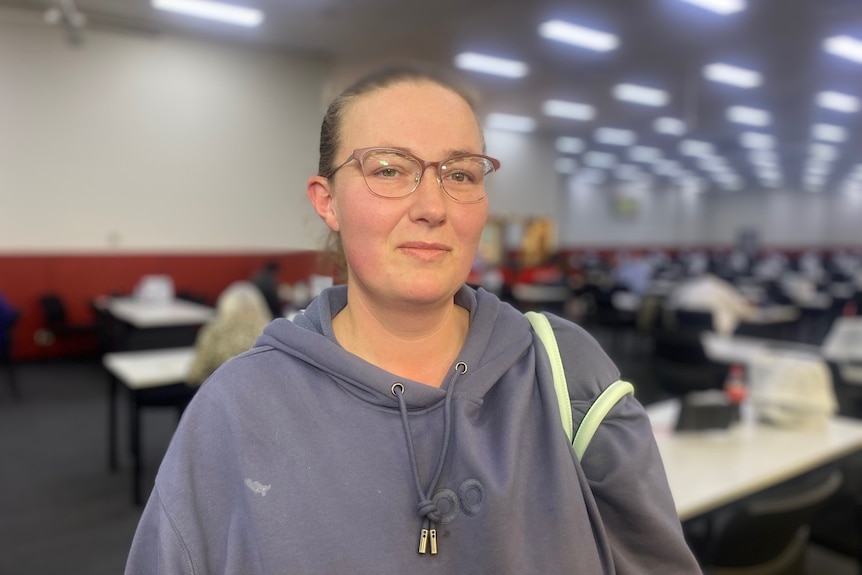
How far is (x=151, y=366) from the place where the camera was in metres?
3.85

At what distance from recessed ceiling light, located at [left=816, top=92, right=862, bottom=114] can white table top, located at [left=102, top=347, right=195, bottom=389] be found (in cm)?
1004

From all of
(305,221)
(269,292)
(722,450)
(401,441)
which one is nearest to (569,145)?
(269,292)

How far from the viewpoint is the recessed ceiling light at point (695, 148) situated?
47.9 feet

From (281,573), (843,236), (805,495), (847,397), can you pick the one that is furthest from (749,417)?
(843,236)

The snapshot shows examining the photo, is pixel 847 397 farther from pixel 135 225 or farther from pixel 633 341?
pixel 135 225

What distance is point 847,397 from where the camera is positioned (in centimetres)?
380

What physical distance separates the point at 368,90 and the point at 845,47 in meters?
8.27

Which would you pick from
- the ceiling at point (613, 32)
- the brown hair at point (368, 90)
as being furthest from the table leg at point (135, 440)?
the brown hair at point (368, 90)

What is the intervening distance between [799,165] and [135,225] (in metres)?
18.3

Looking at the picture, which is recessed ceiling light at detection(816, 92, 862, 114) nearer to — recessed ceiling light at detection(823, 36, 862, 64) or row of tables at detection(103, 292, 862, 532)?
recessed ceiling light at detection(823, 36, 862, 64)

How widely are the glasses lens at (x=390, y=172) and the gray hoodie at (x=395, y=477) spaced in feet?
0.79

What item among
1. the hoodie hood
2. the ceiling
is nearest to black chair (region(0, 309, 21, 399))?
the ceiling

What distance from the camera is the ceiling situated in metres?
5.89

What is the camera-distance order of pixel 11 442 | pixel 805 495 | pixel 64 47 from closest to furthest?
pixel 805 495 → pixel 11 442 → pixel 64 47
